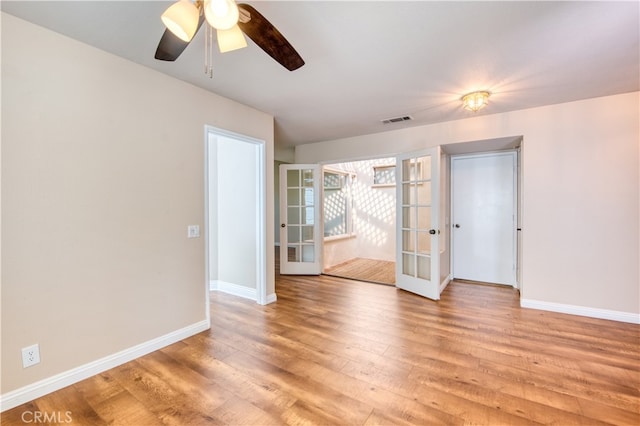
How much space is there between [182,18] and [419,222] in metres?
3.56

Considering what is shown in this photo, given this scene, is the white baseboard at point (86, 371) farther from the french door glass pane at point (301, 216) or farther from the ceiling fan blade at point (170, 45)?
the french door glass pane at point (301, 216)

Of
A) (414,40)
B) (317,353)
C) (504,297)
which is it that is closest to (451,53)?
(414,40)

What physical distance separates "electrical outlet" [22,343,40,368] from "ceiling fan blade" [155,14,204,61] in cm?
204

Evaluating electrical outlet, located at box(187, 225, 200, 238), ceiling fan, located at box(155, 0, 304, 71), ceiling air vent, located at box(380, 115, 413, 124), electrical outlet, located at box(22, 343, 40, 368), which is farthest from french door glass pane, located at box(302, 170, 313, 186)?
electrical outlet, located at box(22, 343, 40, 368)

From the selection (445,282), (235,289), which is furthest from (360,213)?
(235,289)

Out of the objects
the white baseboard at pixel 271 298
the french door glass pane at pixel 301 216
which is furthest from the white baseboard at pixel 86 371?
the french door glass pane at pixel 301 216

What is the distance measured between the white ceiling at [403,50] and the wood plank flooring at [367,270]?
2840mm

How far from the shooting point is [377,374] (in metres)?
2.08

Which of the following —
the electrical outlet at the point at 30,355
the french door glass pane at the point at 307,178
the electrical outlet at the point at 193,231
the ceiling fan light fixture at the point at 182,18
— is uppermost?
the ceiling fan light fixture at the point at 182,18

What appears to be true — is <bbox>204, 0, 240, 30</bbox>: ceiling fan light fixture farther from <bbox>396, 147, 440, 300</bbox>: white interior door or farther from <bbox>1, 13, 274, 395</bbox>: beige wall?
<bbox>396, 147, 440, 300</bbox>: white interior door

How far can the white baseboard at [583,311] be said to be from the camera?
2.99m

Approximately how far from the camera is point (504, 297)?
383 centimetres

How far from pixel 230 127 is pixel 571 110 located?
3810 mm

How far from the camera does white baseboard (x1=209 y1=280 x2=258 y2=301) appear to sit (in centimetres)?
383
